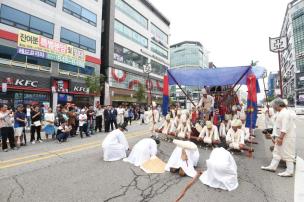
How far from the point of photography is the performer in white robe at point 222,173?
4.46m

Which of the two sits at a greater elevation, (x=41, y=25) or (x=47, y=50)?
(x=41, y=25)

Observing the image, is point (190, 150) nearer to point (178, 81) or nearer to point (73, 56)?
point (178, 81)

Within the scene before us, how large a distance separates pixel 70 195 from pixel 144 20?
41.5m

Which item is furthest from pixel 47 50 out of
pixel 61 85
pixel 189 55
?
pixel 189 55

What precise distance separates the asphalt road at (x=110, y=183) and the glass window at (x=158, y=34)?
41.7 metres

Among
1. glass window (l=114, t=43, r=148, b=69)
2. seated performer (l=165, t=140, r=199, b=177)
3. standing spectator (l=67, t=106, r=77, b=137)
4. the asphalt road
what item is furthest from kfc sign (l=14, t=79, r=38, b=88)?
seated performer (l=165, t=140, r=199, b=177)

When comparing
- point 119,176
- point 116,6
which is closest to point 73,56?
point 116,6

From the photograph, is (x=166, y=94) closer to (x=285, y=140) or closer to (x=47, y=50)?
(x=285, y=140)

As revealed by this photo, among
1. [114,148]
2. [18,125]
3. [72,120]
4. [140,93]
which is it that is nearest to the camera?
[114,148]

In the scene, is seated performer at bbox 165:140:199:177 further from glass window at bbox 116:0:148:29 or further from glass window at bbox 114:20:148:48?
glass window at bbox 116:0:148:29

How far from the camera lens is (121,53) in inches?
1359

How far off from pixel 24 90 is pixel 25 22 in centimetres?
643

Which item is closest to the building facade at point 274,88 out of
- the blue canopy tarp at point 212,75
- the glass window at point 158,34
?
the blue canopy tarp at point 212,75

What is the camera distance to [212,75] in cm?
909
